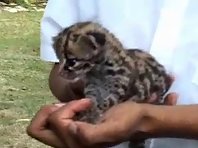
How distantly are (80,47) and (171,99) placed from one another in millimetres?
260

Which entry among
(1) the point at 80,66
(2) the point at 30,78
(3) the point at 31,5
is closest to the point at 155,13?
(1) the point at 80,66

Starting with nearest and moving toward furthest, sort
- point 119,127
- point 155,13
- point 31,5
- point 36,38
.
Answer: point 119,127 < point 155,13 < point 36,38 < point 31,5

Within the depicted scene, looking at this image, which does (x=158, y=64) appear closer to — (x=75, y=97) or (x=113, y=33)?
(x=113, y=33)

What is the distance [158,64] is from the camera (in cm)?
188

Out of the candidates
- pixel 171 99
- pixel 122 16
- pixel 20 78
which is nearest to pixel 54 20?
pixel 122 16

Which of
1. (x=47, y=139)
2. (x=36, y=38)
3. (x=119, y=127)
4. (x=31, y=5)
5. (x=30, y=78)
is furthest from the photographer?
(x=31, y=5)

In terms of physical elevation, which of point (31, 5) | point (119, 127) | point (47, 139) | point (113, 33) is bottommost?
point (31, 5)

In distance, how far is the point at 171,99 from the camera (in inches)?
71.1

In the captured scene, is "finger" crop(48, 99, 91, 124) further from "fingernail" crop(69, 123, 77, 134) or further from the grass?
the grass

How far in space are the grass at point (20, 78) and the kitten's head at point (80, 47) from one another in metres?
2.83

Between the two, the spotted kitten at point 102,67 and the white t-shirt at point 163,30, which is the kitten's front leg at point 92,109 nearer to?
the spotted kitten at point 102,67

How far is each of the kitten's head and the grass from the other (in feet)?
9.29

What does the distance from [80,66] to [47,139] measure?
0.20 meters

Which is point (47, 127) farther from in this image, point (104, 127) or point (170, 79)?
point (170, 79)
